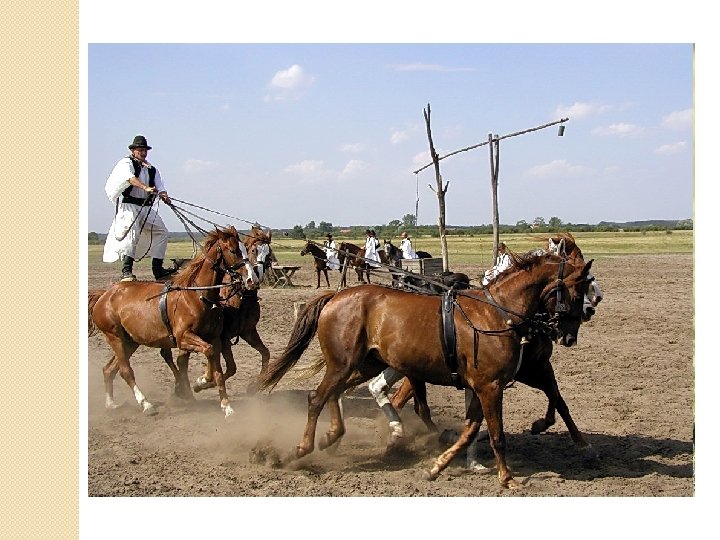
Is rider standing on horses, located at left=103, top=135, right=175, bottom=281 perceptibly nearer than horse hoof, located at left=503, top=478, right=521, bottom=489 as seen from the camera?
No

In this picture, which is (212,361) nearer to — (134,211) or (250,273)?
(250,273)

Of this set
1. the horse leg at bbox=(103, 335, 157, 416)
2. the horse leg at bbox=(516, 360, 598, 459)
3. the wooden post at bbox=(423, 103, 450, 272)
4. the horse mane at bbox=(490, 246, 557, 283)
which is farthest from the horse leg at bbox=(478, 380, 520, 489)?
the wooden post at bbox=(423, 103, 450, 272)

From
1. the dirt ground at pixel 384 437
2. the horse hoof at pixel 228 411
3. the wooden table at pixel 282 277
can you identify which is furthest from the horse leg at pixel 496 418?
the wooden table at pixel 282 277

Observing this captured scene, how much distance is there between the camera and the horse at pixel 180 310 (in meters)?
10.1

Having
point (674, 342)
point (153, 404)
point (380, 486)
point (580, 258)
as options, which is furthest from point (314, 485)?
point (674, 342)

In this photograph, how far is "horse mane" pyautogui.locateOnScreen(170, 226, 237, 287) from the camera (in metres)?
10.1

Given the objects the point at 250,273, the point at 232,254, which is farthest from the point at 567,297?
the point at 232,254

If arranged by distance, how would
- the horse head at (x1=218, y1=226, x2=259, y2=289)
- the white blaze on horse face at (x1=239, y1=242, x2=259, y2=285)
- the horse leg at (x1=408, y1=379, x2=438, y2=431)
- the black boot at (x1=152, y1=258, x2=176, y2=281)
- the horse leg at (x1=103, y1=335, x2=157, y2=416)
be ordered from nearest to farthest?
the horse leg at (x1=408, y1=379, x2=438, y2=431) → the white blaze on horse face at (x1=239, y1=242, x2=259, y2=285) → the horse head at (x1=218, y1=226, x2=259, y2=289) → the horse leg at (x1=103, y1=335, x2=157, y2=416) → the black boot at (x1=152, y1=258, x2=176, y2=281)

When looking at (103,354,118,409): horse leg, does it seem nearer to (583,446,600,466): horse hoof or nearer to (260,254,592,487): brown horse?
(260,254,592,487): brown horse

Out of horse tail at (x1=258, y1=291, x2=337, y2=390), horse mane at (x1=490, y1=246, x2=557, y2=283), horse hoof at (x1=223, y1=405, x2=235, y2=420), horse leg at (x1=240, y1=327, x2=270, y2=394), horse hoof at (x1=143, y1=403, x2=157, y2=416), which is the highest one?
horse mane at (x1=490, y1=246, x2=557, y2=283)

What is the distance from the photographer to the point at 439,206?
1655 cm

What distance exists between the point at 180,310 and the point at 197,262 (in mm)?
624
